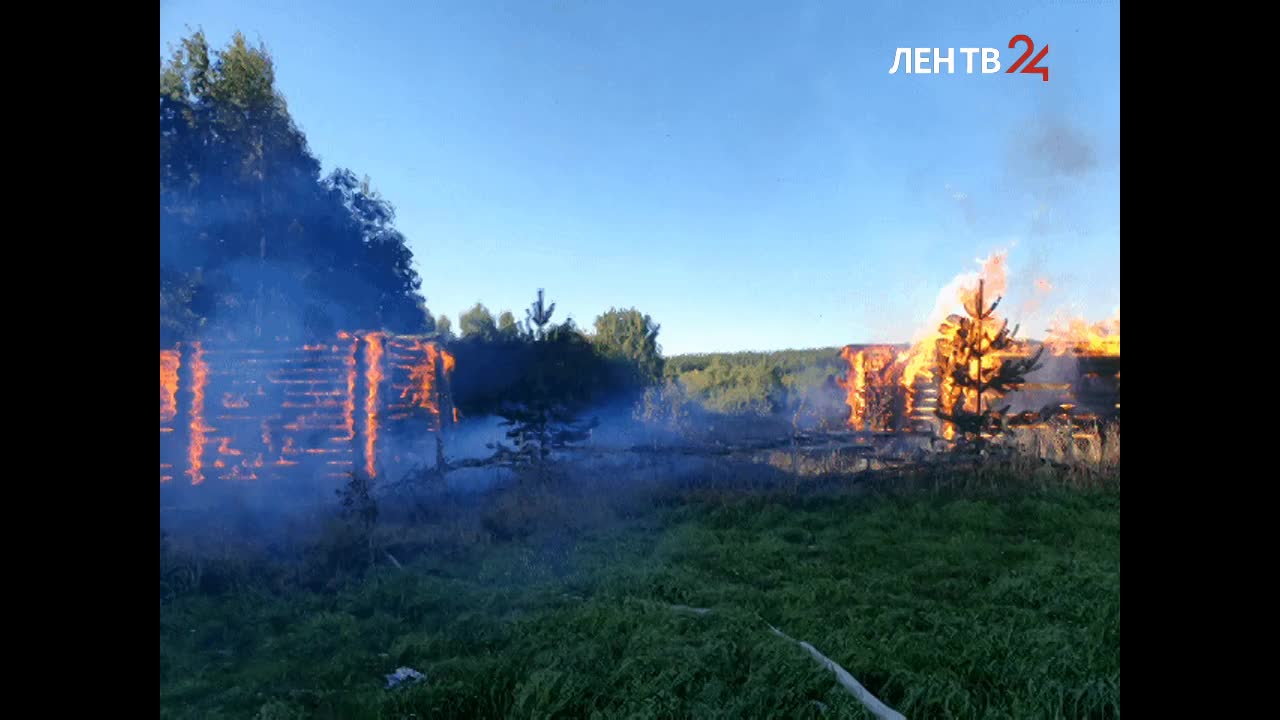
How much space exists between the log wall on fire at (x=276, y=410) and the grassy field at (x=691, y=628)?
5583mm

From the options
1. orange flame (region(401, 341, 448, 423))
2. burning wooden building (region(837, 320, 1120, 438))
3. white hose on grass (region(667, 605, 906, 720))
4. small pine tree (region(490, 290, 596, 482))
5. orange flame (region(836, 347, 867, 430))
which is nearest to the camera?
white hose on grass (region(667, 605, 906, 720))

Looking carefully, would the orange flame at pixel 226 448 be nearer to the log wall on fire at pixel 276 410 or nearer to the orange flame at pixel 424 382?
the log wall on fire at pixel 276 410

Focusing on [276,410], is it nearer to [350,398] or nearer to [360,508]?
[350,398]

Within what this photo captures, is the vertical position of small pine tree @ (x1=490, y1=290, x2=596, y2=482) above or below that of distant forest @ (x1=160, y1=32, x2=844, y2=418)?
below

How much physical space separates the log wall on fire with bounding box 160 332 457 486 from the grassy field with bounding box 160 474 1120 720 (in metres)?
5.58

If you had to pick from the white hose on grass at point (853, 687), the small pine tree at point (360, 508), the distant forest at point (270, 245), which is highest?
the distant forest at point (270, 245)

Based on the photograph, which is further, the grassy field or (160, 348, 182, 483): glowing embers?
(160, 348, 182, 483): glowing embers

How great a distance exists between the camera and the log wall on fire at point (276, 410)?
1196 cm

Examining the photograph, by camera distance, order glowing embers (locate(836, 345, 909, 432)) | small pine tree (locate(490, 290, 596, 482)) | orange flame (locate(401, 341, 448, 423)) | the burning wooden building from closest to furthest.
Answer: small pine tree (locate(490, 290, 596, 482)), orange flame (locate(401, 341, 448, 423)), the burning wooden building, glowing embers (locate(836, 345, 909, 432))

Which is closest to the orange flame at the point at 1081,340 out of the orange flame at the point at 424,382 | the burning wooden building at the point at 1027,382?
the burning wooden building at the point at 1027,382

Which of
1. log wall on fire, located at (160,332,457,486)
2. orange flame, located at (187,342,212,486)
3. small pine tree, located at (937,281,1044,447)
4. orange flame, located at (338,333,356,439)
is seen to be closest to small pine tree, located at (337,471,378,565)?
log wall on fire, located at (160,332,457,486)

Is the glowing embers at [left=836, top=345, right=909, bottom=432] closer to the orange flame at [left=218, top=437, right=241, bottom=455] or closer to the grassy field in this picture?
the grassy field

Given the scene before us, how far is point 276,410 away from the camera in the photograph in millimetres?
12438

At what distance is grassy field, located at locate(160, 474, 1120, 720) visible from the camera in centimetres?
392
